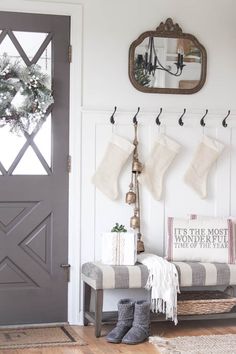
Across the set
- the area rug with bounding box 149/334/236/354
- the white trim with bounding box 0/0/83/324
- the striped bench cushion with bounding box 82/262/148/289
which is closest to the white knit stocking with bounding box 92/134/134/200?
the white trim with bounding box 0/0/83/324

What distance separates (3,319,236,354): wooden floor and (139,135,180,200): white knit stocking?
2.87 ft

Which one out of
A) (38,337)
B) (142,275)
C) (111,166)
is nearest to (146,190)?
(111,166)

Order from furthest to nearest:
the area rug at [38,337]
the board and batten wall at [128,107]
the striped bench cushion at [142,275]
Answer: the board and batten wall at [128,107], the striped bench cushion at [142,275], the area rug at [38,337]

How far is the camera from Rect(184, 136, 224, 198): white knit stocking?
189 inches

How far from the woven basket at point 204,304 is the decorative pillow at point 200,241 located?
25 centimetres

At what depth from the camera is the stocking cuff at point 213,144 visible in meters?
4.84

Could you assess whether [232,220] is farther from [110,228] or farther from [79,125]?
[79,125]

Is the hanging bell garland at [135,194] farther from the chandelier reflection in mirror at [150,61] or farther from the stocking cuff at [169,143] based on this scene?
the chandelier reflection in mirror at [150,61]

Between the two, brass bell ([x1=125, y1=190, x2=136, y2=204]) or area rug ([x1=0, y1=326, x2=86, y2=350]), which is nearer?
area rug ([x1=0, y1=326, x2=86, y2=350])

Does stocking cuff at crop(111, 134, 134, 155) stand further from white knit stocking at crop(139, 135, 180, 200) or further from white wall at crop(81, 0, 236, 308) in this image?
white knit stocking at crop(139, 135, 180, 200)

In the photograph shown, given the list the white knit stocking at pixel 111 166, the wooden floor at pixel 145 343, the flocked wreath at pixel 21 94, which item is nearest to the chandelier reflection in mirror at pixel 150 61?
the white knit stocking at pixel 111 166

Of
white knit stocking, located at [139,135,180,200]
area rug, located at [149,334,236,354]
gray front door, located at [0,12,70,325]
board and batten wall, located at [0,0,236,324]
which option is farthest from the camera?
white knit stocking, located at [139,135,180,200]

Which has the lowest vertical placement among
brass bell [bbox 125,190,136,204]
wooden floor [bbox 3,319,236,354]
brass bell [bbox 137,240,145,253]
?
wooden floor [bbox 3,319,236,354]

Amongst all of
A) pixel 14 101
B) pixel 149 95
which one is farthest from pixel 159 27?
pixel 14 101
